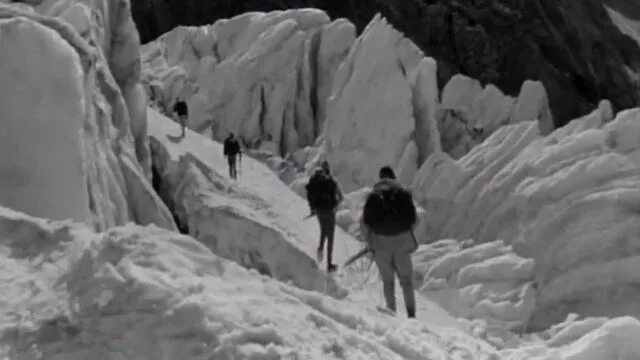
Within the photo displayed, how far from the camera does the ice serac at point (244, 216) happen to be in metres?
16.0

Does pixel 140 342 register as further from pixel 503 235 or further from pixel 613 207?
pixel 503 235

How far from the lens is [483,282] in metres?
17.8

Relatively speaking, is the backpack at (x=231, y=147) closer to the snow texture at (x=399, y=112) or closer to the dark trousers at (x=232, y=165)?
the dark trousers at (x=232, y=165)

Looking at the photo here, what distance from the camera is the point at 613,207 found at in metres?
16.8

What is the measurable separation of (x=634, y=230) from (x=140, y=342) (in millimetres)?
12913

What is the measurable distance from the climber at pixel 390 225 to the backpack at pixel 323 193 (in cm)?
365

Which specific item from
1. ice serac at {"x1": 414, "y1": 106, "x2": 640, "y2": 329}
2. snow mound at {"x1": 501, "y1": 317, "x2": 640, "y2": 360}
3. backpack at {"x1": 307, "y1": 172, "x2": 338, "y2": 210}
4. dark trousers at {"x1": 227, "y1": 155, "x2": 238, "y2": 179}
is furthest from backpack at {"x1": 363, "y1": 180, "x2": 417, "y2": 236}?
dark trousers at {"x1": 227, "y1": 155, "x2": 238, "y2": 179}

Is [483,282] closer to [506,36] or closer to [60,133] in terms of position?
[60,133]

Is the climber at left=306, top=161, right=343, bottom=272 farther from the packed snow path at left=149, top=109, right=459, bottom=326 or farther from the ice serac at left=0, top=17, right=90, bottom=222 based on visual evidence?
the ice serac at left=0, top=17, right=90, bottom=222

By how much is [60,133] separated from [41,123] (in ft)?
0.88

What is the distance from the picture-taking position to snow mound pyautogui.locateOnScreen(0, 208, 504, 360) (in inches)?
210

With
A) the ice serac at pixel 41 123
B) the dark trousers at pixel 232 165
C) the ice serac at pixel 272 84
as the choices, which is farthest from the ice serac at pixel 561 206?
the ice serac at pixel 272 84

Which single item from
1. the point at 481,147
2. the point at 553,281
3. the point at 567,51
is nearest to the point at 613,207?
the point at 553,281

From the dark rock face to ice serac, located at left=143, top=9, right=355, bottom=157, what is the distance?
8959 mm
